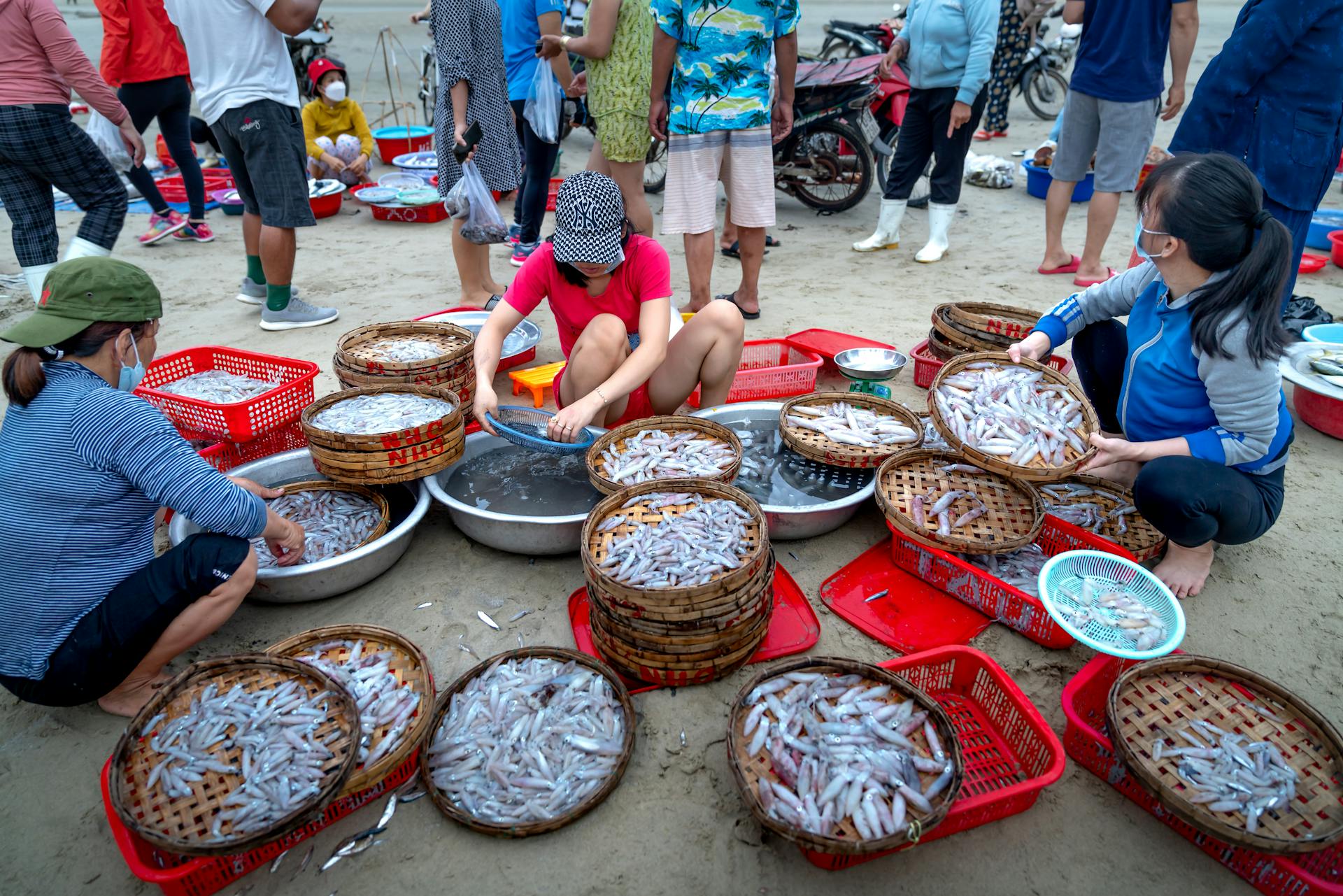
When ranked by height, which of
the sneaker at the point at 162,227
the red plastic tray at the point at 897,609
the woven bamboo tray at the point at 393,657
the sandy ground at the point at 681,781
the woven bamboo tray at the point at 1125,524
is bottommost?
the sandy ground at the point at 681,781

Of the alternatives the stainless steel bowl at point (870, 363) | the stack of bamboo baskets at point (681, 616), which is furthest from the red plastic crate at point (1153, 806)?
the stainless steel bowl at point (870, 363)

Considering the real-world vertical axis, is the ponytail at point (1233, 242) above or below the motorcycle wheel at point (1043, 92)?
below

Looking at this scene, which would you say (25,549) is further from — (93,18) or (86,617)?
(93,18)

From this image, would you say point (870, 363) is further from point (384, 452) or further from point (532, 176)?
point (532, 176)

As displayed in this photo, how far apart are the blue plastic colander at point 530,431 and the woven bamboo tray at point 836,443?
0.83 meters

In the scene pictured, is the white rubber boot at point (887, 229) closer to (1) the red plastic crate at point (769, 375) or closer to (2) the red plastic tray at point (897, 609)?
(1) the red plastic crate at point (769, 375)

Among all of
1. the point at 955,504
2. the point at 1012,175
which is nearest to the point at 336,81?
the point at 1012,175

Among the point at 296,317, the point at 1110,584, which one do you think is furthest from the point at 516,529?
the point at 296,317

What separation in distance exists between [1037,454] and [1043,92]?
465 inches

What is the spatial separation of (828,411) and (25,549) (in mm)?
2867

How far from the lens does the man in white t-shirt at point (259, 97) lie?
4.55m

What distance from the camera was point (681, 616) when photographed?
7.58 ft

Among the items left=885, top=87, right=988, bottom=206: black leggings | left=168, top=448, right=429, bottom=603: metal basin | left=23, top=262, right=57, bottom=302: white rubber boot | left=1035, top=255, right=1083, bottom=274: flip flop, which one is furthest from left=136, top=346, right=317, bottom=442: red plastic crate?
left=1035, top=255, right=1083, bottom=274: flip flop

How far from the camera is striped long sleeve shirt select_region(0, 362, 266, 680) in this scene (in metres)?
2.15
